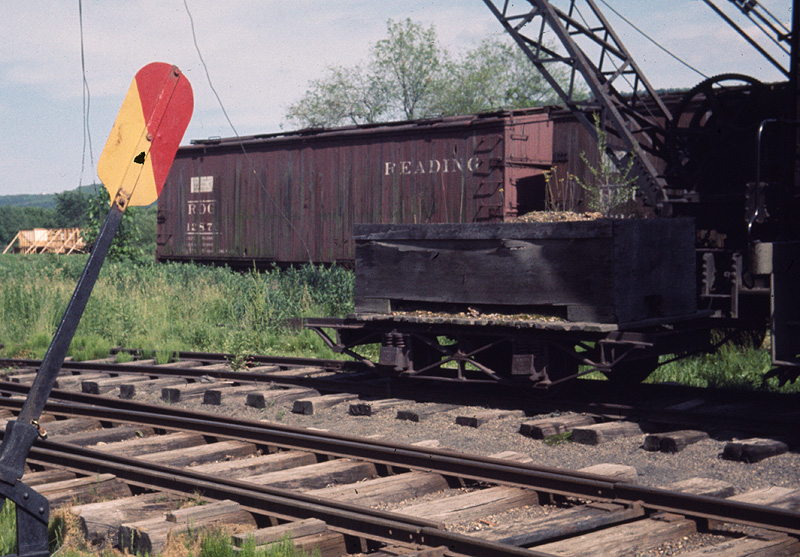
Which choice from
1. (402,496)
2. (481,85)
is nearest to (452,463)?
(402,496)

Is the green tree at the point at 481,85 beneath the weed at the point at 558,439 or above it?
above

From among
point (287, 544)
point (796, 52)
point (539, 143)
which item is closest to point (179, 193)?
point (539, 143)

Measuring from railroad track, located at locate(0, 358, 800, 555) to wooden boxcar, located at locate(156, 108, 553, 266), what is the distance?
10068 mm

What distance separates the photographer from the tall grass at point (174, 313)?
12.5m

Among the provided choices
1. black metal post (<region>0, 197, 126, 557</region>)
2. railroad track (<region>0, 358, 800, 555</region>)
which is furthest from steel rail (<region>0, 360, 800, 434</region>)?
black metal post (<region>0, 197, 126, 557</region>)

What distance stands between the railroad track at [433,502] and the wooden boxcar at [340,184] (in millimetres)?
10068

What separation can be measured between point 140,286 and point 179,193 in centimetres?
645

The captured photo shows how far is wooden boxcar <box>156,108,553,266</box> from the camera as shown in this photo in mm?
16312

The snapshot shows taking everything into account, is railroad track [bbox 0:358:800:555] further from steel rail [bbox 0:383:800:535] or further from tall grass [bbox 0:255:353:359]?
tall grass [bbox 0:255:353:359]

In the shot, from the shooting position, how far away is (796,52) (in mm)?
6754

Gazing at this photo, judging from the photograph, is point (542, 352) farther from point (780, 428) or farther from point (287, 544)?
point (287, 544)

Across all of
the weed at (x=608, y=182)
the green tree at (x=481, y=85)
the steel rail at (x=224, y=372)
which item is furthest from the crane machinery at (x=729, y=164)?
the green tree at (x=481, y=85)

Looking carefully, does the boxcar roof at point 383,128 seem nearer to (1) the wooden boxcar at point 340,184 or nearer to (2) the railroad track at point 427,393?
(1) the wooden boxcar at point 340,184

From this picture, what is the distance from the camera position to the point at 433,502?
452 cm
